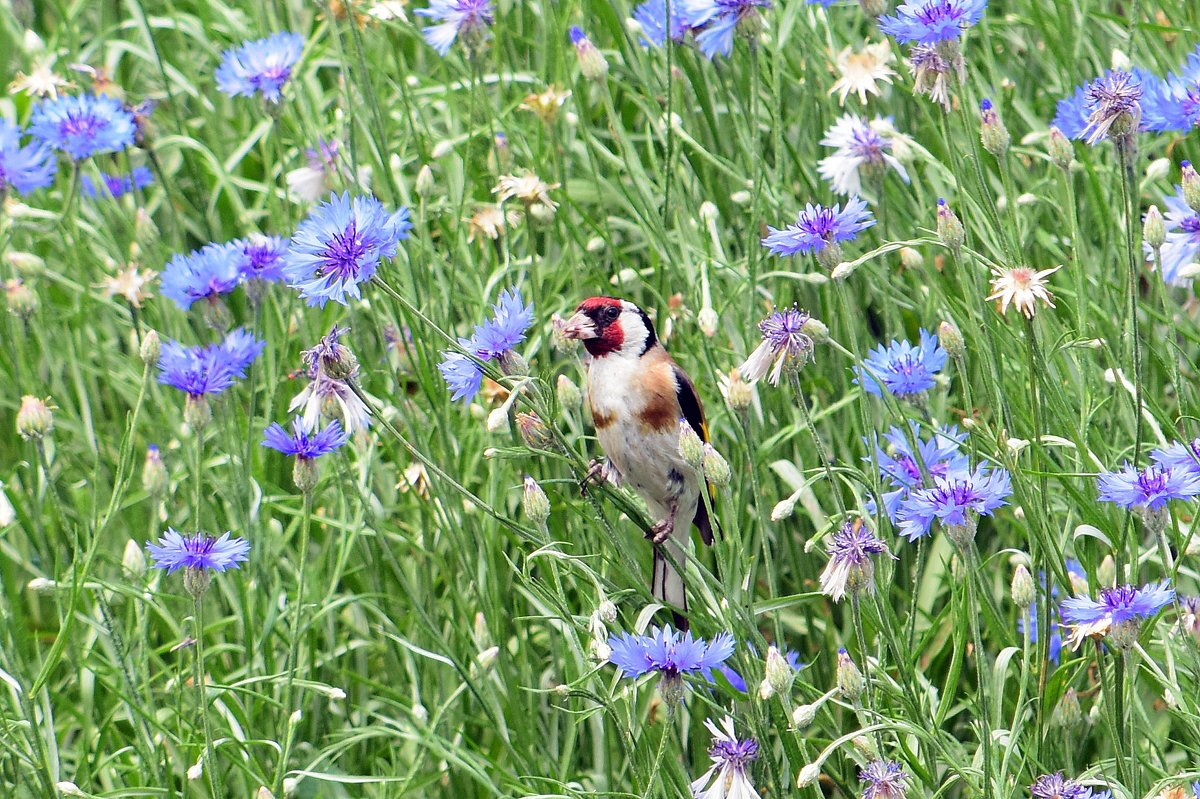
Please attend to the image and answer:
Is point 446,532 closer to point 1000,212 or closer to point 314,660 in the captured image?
point 314,660

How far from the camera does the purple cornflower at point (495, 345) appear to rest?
182cm

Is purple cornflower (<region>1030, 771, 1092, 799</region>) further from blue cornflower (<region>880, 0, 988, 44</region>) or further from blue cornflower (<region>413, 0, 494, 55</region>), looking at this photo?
blue cornflower (<region>413, 0, 494, 55</region>)

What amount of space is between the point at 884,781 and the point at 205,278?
157cm

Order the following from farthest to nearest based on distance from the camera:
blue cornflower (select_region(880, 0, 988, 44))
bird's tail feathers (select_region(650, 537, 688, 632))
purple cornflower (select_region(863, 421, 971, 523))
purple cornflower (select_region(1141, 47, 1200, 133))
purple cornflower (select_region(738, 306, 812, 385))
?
bird's tail feathers (select_region(650, 537, 688, 632))
purple cornflower (select_region(1141, 47, 1200, 133))
purple cornflower (select_region(863, 421, 971, 523))
blue cornflower (select_region(880, 0, 988, 44))
purple cornflower (select_region(738, 306, 812, 385))

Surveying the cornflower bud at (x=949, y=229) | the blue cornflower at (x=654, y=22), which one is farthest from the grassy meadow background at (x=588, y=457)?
the blue cornflower at (x=654, y=22)

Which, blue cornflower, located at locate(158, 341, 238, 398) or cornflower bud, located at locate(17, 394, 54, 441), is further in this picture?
blue cornflower, located at locate(158, 341, 238, 398)

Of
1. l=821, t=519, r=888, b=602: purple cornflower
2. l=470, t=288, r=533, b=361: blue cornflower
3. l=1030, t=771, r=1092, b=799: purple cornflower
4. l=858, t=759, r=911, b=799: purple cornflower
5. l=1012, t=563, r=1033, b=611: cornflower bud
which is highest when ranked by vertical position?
l=470, t=288, r=533, b=361: blue cornflower

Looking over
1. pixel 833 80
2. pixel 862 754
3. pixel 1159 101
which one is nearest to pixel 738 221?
pixel 833 80

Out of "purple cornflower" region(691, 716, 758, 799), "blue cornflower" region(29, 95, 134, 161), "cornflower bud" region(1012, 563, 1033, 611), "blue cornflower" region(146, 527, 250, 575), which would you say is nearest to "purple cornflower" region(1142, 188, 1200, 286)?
"cornflower bud" region(1012, 563, 1033, 611)

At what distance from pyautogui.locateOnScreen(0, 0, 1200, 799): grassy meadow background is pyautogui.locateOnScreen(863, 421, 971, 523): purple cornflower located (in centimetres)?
4

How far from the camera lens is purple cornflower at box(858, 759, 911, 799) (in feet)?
5.08

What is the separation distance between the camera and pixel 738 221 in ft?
9.62

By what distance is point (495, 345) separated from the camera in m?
1.82

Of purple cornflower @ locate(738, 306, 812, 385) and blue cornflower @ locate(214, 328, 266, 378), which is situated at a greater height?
purple cornflower @ locate(738, 306, 812, 385)
